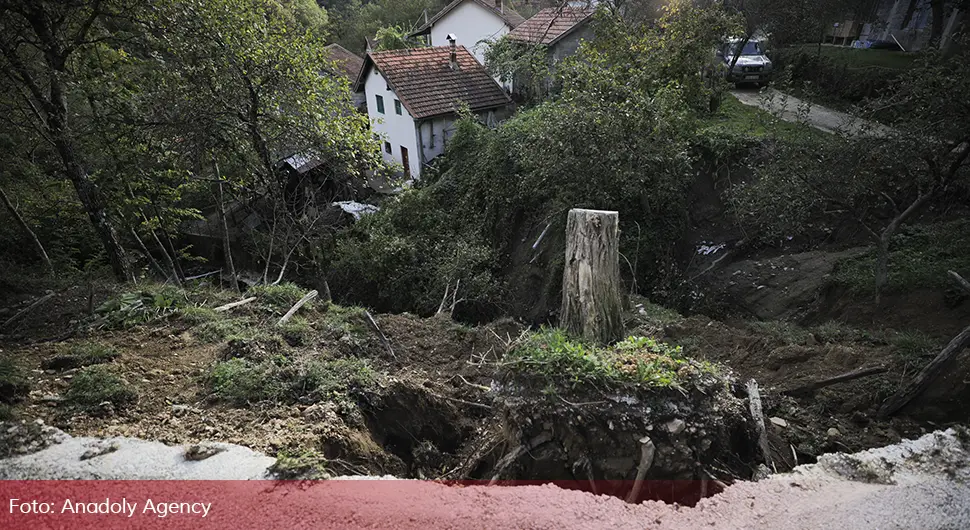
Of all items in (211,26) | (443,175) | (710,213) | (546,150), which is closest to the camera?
(211,26)

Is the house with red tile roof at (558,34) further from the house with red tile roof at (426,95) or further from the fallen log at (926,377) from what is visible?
the fallen log at (926,377)

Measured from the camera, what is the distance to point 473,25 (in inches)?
961

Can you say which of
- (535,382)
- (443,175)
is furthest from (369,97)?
(535,382)

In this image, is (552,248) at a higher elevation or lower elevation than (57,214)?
lower

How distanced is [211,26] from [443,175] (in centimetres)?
904

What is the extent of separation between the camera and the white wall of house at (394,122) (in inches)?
776

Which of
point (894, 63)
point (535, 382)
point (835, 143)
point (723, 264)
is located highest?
point (894, 63)

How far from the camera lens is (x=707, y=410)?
398 cm

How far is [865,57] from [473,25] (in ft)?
51.9

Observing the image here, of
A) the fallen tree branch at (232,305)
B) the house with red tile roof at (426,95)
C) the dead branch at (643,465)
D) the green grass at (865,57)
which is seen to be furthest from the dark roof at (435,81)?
the dead branch at (643,465)

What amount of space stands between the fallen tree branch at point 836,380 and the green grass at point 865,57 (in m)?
14.7

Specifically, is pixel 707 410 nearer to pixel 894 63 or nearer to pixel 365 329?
pixel 365 329

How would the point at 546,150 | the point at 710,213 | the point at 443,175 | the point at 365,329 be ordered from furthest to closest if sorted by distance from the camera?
the point at 443,175, the point at 710,213, the point at 546,150, the point at 365,329

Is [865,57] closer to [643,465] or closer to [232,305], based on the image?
[643,465]
